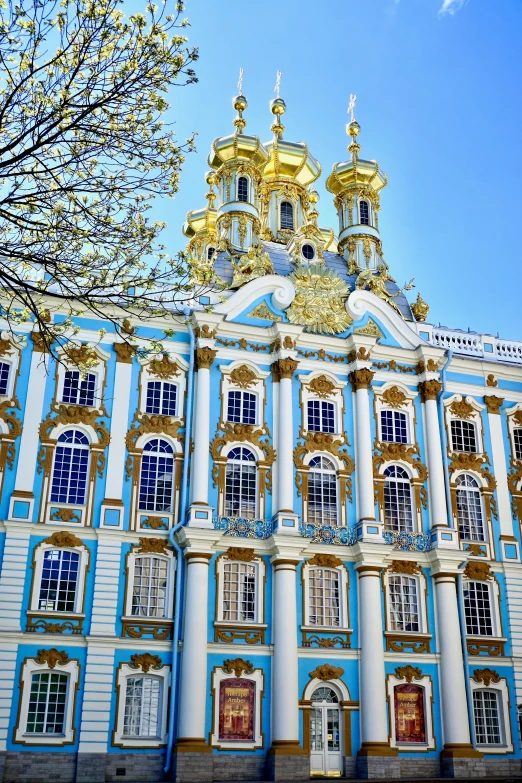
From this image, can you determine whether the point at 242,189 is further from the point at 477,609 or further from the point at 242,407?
the point at 477,609

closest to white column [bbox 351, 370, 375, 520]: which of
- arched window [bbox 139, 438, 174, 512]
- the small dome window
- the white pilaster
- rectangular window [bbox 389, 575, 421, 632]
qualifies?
rectangular window [bbox 389, 575, 421, 632]

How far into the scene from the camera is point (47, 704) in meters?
22.0

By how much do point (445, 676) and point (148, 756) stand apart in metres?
8.65

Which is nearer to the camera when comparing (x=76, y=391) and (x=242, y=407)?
(x=76, y=391)

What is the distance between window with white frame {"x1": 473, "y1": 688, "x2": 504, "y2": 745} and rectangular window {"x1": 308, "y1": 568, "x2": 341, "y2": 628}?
483cm

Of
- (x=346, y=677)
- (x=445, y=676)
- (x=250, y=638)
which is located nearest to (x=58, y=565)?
(x=250, y=638)

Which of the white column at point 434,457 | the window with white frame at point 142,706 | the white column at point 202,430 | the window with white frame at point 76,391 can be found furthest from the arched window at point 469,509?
the window with white frame at point 76,391

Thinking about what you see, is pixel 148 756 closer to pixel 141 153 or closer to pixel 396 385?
pixel 396 385

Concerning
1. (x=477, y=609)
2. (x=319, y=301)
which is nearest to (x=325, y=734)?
(x=477, y=609)

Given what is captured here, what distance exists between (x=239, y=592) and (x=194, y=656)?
2510 millimetres

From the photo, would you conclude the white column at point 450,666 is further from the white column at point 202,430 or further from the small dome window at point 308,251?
the small dome window at point 308,251

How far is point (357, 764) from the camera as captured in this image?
938 inches

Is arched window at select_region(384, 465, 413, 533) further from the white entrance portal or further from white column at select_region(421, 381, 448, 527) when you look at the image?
the white entrance portal

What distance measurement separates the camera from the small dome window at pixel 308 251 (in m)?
31.2
